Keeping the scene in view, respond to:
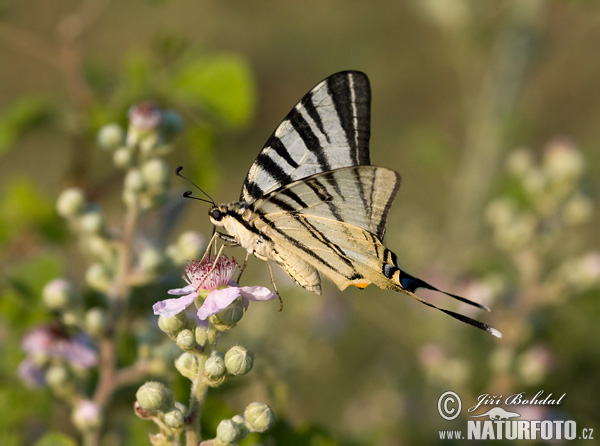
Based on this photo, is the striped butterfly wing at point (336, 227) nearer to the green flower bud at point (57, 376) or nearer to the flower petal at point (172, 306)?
the flower petal at point (172, 306)

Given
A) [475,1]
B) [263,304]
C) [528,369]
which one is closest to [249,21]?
[475,1]

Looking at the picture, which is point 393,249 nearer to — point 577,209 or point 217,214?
point 577,209

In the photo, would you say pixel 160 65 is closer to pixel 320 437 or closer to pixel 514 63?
pixel 320 437

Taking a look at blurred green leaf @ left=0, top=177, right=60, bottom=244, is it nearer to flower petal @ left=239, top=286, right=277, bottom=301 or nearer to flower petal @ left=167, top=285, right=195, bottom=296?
flower petal @ left=167, top=285, right=195, bottom=296

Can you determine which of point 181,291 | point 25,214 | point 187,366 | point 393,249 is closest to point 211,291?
point 181,291

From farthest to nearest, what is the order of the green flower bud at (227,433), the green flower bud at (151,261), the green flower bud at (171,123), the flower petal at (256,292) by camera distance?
the green flower bud at (171,123)
the green flower bud at (151,261)
the flower petal at (256,292)
the green flower bud at (227,433)

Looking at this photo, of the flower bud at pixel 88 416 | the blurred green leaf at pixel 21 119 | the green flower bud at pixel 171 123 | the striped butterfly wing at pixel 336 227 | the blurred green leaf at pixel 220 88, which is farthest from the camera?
the blurred green leaf at pixel 220 88

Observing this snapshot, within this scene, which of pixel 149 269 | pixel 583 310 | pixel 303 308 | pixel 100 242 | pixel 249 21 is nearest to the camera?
pixel 149 269

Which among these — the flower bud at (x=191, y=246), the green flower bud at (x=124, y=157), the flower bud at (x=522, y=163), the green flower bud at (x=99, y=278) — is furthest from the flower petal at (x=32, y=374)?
the flower bud at (x=522, y=163)
